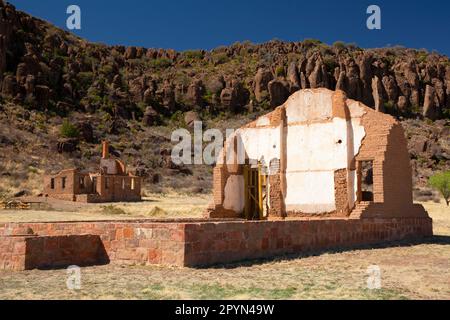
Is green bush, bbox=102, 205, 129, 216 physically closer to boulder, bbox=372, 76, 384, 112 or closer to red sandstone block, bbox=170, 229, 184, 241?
red sandstone block, bbox=170, 229, 184, 241

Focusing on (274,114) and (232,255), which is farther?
(274,114)

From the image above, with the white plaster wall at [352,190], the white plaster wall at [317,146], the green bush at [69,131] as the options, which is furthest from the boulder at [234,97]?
the white plaster wall at [352,190]

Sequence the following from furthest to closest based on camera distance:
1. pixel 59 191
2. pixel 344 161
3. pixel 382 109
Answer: pixel 382 109 < pixel 59 191 < pixel 344 161

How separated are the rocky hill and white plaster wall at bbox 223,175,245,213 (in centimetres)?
2948

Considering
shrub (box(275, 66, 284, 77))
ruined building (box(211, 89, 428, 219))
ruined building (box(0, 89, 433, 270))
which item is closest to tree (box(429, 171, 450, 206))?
ruined building (box(0, 89, 433, 270))

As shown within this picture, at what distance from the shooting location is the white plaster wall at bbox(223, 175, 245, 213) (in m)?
19.3

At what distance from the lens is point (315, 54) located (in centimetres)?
8181

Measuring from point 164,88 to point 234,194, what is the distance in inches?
2419

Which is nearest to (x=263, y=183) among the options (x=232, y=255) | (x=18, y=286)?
(x=232, y=255)

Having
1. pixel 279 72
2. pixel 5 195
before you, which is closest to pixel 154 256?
pixel 5 195

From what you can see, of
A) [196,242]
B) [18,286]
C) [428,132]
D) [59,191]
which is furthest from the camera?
[428,132]

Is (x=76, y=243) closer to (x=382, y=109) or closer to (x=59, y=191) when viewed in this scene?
(x=59, y=191)

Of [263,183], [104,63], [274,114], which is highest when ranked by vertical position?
[104,63]

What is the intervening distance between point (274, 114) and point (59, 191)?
23.5 meters
